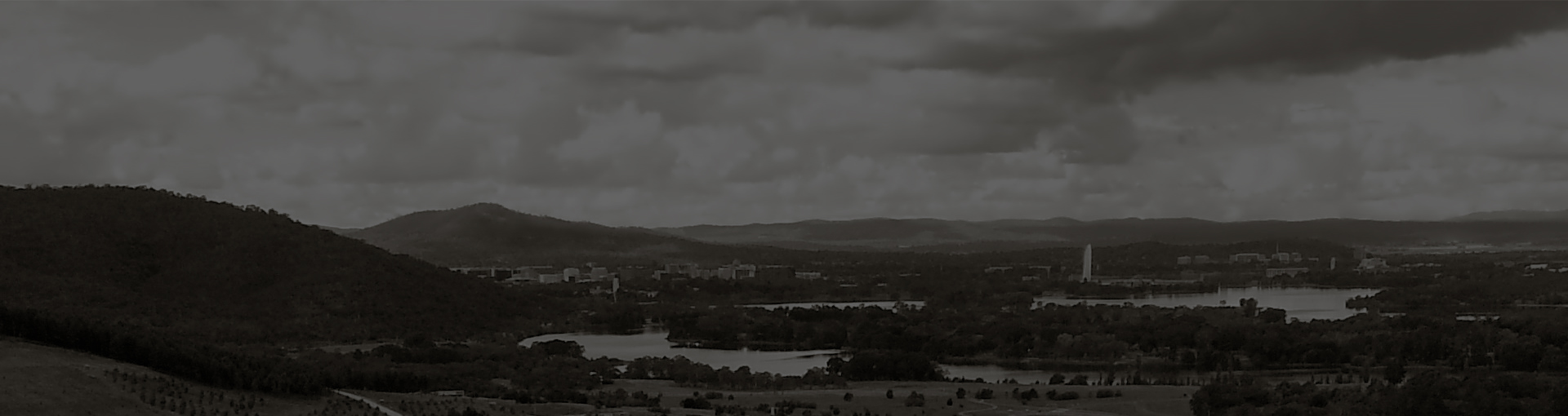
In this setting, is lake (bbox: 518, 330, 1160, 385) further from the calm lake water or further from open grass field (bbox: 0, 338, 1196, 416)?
open grass field (bbox: 0, 338, 1196, 416)

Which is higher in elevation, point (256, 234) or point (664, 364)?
point (256, 234)

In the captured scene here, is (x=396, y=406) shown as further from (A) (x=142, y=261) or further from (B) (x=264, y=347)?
(A) (x=142, y=261)

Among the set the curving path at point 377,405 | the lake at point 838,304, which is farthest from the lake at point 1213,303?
the curving path at point 377,405

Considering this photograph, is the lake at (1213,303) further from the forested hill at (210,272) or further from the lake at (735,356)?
the forested hill at (210,272)

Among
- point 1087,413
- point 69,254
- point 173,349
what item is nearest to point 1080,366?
point 1087,413

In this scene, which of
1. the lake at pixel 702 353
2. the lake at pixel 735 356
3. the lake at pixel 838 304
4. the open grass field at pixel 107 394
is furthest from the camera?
the lake at pixel 838 304
